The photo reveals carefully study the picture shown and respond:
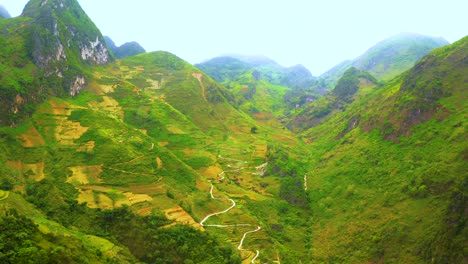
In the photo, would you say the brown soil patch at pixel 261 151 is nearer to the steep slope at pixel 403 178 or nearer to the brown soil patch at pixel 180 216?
the steep slope at pixel 403 178

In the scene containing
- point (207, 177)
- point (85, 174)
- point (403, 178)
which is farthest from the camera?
point (207, 177)

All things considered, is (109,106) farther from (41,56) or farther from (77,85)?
(41,56)

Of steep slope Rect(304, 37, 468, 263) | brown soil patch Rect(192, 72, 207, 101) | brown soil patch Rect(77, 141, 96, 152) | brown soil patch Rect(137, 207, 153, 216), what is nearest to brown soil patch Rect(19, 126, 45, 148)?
brown soil patch Rect(77, 141, 96, 152)

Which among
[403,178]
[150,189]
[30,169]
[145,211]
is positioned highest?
[30,169]

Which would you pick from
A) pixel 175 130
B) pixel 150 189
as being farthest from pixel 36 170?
pixel 175 130

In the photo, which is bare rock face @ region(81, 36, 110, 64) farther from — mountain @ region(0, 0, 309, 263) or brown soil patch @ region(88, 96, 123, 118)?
brown soil patch @ region(88, 96, 123, 118)

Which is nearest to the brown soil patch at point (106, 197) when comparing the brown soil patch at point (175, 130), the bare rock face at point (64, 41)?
the brown soil patch at point (175, 130)

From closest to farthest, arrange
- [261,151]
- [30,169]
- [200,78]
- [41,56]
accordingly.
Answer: [30,169] < [41,56] < [261,151] < [200,78]
